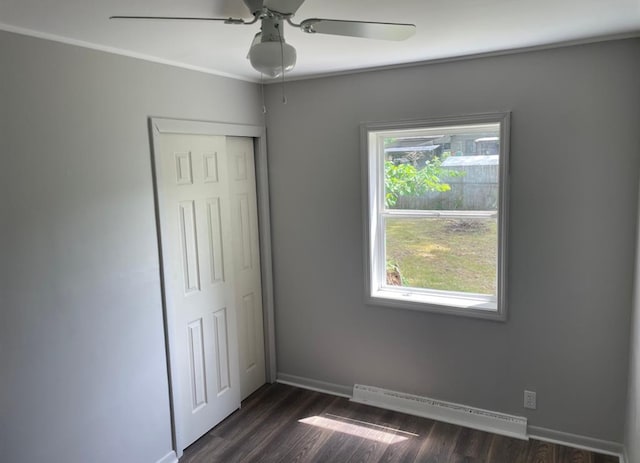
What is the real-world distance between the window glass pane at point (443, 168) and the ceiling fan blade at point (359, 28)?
1444 millimetres

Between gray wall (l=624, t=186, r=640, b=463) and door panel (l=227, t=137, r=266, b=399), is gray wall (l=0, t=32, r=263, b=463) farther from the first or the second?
gray wall (l=624, t=186, r=640, b=463)

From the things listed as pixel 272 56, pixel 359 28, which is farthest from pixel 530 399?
pixel 272 56

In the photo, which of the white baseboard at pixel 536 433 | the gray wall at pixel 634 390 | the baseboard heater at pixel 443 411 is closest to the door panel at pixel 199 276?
the white baseboard at pixel 536 433

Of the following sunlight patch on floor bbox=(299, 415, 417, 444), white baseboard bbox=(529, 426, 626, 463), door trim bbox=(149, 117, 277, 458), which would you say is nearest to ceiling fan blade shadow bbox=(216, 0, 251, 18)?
door trim bbox=(149, 117, 277, 458)

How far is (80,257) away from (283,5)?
5.17 ft

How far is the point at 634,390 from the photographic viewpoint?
96.0 inches

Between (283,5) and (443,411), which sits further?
(443,411)

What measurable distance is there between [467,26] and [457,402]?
7.71 ft

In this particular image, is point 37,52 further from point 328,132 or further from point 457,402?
point 457,402

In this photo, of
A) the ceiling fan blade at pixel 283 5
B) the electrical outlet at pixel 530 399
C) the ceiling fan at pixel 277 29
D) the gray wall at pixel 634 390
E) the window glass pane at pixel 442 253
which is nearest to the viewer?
→ the ceiling fan blade at pixel 283 5

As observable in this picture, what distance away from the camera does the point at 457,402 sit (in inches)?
127

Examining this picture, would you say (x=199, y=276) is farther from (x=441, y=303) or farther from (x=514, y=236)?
(x=514, y=236)

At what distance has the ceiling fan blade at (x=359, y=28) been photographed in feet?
5.26

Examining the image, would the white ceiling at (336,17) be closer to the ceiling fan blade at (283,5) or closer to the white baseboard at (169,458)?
the ceiling fan blade at (283,5)
